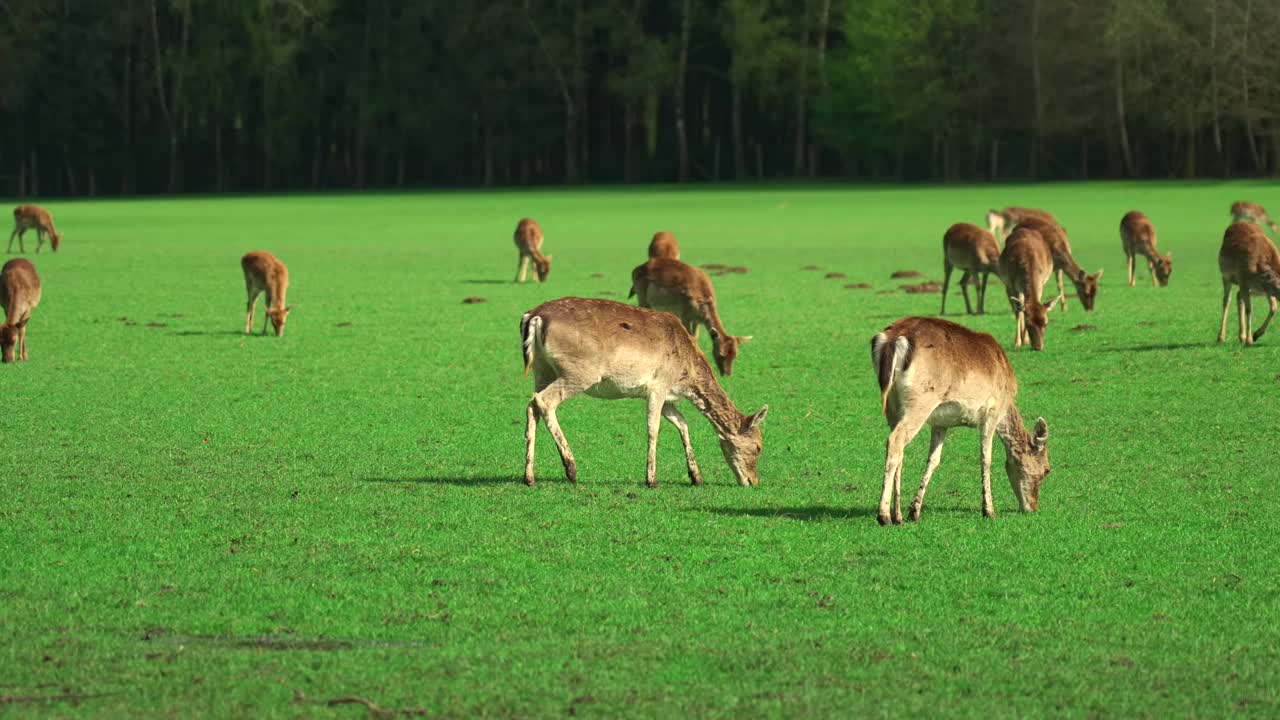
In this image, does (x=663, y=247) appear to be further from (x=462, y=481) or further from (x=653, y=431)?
(x=653, y=431)

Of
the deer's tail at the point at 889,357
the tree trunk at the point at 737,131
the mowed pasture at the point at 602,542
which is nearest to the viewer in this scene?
the mowed pasture at the point at 602,542

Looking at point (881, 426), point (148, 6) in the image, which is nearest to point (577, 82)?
point (148, 6)

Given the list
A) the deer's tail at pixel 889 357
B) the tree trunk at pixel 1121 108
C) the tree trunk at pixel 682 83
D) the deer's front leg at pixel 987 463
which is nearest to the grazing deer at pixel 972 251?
the deer's front leg at pixel 987 463

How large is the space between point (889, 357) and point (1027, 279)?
12126 millimetres

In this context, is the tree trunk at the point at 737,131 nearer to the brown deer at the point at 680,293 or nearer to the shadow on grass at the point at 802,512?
the brown deer at the point at 680,293

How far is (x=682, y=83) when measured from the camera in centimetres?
9050

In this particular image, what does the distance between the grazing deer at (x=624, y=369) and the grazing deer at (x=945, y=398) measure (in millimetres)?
1578

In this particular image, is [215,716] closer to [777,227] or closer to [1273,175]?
[777,227]

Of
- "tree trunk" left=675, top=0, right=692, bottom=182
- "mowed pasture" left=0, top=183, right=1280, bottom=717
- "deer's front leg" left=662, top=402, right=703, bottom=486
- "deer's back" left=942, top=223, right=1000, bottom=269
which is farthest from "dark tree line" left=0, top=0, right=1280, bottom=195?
"deer's front leg" left=662, top=402, right=703, bottom=486

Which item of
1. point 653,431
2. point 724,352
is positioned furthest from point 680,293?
point 653,431

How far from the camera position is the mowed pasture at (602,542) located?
7277mm

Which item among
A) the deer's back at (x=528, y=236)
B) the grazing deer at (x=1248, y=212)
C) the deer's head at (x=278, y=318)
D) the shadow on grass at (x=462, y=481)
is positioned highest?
the grazing deer at (x=1248, y=212)

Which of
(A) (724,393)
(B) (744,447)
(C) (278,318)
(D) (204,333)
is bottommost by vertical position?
(D) (204,333)

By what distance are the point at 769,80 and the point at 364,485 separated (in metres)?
77.9
